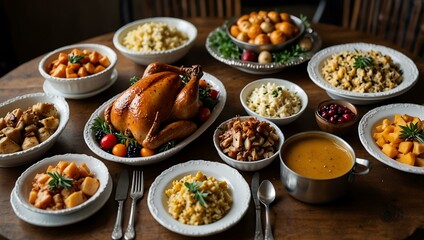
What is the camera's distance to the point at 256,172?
231 cm

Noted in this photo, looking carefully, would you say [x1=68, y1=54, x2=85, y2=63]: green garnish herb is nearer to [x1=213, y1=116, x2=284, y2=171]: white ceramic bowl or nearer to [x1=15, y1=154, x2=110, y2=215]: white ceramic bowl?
[x1=15, y1=154, x2=110, y2=215]: white ceramic bowl

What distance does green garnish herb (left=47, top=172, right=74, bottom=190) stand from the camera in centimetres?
211

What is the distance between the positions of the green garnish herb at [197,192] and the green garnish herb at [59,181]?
0.53 meters

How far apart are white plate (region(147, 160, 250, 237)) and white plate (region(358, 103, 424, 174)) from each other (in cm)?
64

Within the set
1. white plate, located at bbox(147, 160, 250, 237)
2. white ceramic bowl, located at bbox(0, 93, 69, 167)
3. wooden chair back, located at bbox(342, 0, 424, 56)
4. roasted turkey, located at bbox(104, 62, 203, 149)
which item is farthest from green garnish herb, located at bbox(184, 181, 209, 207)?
wooden chair back, located at bbox(342, 0, 424, 56)

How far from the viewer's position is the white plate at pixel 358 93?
267 cm

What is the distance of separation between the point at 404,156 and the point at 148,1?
Result: 9.85ft

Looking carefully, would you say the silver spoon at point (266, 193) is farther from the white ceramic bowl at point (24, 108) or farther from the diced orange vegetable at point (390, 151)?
the white ceramic bowl at point (24, 108)

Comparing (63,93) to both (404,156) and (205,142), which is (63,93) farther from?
Answer: (404,156)

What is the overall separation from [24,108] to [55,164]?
588mm

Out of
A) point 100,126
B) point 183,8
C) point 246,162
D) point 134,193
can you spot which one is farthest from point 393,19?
point 134,193

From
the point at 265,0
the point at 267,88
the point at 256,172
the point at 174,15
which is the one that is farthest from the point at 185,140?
the point at 265,0

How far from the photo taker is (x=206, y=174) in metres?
2.25

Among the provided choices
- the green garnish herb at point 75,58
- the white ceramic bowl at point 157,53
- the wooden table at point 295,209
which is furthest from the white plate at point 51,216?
the white ceramic bowl at point 157,53
